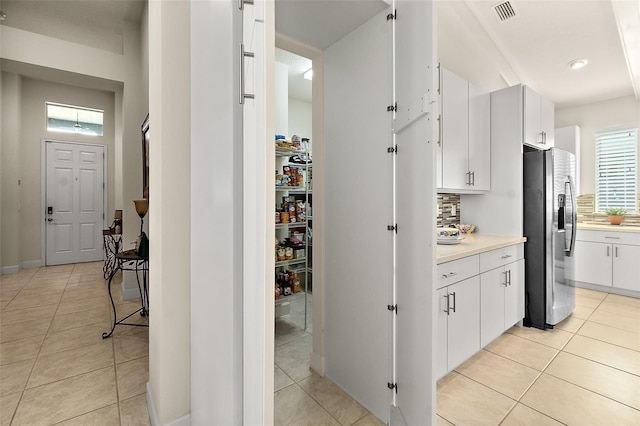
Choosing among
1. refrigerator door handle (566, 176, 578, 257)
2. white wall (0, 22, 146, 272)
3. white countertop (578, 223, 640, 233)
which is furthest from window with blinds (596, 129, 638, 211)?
white wall (0, 22, 146, 272)

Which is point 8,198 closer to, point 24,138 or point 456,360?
point 24,138

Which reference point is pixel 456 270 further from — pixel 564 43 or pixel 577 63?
pixel 577 63

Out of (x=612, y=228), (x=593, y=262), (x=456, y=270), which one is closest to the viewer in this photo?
(x=456, y=270)

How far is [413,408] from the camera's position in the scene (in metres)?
1.37

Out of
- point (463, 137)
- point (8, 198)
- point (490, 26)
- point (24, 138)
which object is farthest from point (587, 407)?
point (24, 138)

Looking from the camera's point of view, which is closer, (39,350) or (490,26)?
(39,350)

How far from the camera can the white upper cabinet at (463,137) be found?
2393 millimetres

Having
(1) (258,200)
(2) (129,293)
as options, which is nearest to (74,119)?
(2) (129,293)

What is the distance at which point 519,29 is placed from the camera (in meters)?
2.98

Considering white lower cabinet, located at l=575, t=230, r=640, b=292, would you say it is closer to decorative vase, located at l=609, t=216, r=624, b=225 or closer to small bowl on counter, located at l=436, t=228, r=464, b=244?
decorative vase, located at l=609, t=216, r=624, b=225

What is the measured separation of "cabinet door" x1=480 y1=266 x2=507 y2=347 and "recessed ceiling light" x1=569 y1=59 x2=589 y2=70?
287cm

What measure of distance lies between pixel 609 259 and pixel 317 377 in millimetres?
4137

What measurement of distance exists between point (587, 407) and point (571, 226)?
1.85 metres

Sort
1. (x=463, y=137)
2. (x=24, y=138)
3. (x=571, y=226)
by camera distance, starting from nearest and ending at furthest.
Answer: (x=463, y=137), (x=571, y=226), (x=24, y=138)
